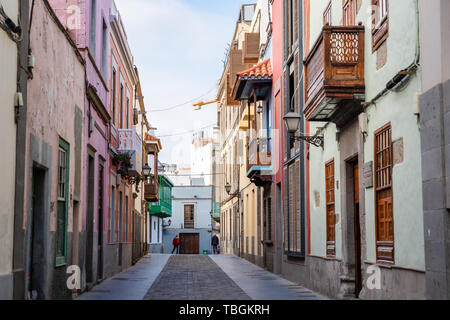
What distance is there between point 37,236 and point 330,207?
244 inches

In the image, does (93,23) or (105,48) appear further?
(105,48)

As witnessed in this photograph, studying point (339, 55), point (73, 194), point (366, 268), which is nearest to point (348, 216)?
point (366, 268)

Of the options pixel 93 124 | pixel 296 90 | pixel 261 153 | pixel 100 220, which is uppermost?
pixel 296 90

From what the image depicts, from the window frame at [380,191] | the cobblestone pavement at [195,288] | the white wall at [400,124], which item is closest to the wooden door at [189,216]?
the cobblestone pavement at [195,288]

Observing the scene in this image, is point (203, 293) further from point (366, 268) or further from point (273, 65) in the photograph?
point (273, 65)

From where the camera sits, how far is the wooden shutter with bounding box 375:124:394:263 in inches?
384

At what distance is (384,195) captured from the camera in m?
10.2

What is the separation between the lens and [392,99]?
31.5 feet

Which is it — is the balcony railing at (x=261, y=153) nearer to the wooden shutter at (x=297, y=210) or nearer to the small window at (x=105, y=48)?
the wooden shutter at (x=297, y=210)

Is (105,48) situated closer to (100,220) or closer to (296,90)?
(100,220)

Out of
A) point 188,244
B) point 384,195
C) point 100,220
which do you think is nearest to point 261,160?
point 100,220

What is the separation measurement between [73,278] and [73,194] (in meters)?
1.68

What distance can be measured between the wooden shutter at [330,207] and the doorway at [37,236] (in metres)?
5.82

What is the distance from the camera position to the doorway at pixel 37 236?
10.4m
